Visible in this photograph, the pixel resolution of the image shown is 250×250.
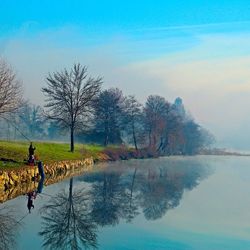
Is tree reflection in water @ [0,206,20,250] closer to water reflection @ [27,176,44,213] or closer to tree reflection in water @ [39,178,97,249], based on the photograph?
tree reflection in water @ [39,178,97,249]

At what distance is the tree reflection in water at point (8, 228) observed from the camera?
13.9m

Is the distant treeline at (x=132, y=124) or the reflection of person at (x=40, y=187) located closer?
the reflection of person at (x=40, y=187)

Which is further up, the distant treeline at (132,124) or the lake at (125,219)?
the distant treeline at (132,124)

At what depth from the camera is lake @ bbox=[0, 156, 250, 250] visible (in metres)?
14.9

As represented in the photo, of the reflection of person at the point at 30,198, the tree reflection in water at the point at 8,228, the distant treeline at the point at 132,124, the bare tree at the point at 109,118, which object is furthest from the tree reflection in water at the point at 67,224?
the bare tree at the point at 109,118

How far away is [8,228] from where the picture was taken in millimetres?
16156

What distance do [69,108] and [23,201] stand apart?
38.2 m

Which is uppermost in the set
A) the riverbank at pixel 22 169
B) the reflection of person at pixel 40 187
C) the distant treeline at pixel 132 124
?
the distant treeline at pixel 132 124

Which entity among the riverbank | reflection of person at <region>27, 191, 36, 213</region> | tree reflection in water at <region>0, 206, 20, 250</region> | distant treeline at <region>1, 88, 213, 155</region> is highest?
distant treeline at <region>1, 88, 213, 155</region>

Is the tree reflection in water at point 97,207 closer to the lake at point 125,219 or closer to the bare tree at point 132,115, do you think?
the lake at point 125,219

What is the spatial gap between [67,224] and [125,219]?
9.22 feet

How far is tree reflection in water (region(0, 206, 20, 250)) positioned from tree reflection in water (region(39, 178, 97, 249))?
1024 mm

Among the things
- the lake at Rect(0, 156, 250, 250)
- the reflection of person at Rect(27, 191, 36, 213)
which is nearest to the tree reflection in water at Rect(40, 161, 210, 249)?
the lake at Rect(0, 156, 250, 250)

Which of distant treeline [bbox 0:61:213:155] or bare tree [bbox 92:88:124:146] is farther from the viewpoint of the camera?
bare tree [bbox 92:88:124:146]
